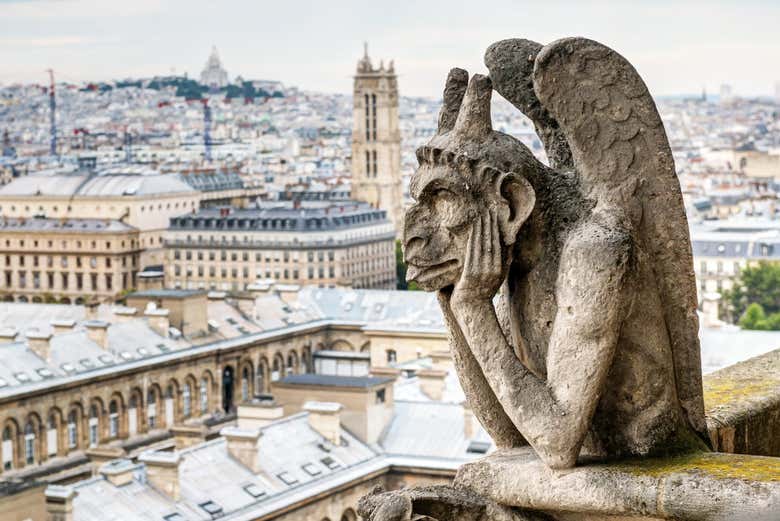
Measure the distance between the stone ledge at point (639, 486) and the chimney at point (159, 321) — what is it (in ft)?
205

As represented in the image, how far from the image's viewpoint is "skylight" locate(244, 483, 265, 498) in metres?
42.0

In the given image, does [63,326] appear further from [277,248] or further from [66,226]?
[66,226]

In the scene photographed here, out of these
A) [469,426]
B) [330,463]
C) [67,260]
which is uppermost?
[469,426]

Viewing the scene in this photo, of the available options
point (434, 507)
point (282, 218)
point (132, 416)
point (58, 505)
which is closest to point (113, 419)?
point (132, 416)

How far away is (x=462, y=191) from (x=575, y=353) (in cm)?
61

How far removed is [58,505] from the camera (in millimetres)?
36156

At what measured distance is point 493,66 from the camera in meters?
6.43

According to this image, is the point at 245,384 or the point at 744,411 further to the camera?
the point at 245,384

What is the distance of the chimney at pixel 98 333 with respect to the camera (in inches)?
2514

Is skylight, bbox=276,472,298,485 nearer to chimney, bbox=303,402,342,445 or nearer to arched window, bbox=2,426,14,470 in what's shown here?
chimney, bbox=303,402,342,445

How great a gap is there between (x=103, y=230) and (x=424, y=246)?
435ft

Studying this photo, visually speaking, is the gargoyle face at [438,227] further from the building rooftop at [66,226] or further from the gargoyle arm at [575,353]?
the building rooftop at [66,226]

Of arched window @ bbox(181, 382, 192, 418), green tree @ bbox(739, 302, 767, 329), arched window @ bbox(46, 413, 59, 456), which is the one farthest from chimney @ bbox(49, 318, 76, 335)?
green tree @ bbox(739, 302, 767, 329)

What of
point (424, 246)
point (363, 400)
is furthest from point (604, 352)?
point (363, 400)
